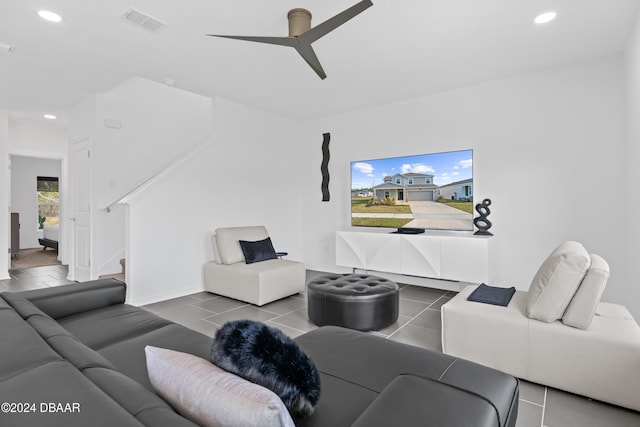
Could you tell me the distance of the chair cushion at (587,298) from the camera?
191 cm

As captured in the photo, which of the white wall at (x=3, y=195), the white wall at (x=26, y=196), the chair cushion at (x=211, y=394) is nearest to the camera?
the chair cushion at (x=211, y=394)

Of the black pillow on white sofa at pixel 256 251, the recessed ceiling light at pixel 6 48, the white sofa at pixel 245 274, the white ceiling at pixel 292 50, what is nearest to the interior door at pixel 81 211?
the white ceiling at pixel 292 50

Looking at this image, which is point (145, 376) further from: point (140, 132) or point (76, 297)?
point (140, 132)

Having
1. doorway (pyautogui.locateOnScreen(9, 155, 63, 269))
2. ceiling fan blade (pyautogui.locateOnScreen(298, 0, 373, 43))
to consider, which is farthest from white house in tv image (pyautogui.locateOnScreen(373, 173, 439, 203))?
doorway (pyautogui.locateOnScreen(9, 155, 63, 269))

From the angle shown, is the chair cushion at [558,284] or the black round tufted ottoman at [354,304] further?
the black round tufted ottoman at [354,304]

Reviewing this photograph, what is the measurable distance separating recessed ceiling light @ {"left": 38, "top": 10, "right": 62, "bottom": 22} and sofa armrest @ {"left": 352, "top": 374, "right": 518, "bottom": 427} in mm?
3525

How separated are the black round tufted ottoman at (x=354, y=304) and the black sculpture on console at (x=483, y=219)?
1582 millimetres

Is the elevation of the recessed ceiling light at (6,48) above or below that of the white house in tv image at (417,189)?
above

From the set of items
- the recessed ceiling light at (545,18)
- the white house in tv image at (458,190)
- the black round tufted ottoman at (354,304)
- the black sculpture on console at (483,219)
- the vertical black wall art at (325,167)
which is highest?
the recessed ceiling light at (545,18)

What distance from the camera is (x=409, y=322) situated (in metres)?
3.21

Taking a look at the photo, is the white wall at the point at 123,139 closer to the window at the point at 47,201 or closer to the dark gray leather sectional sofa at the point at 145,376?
the dark gray leather sectional sofa at the point at 145,376

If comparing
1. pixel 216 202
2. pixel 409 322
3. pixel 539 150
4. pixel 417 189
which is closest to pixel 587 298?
pixel 409 322

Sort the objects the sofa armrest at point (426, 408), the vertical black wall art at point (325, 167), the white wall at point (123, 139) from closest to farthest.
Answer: the sofa armrest at point (426, 408)
the white wall at point (123, 139)
the vertical black wall art at point (325, 167)

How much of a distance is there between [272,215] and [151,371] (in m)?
4.57
